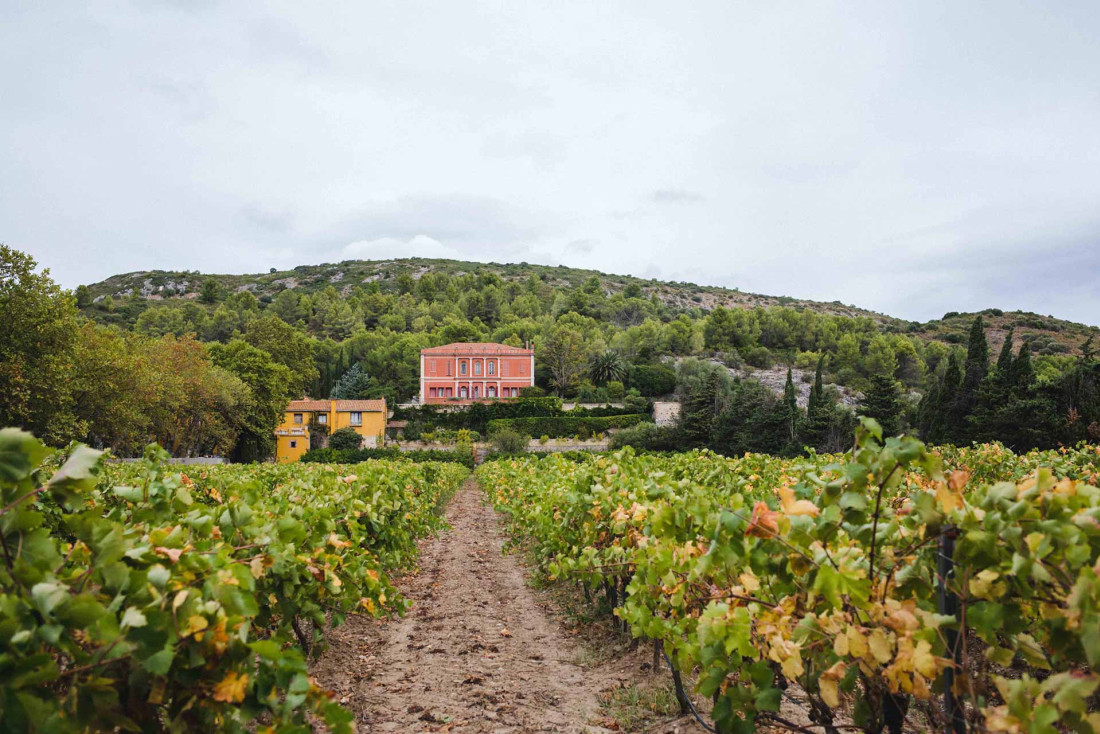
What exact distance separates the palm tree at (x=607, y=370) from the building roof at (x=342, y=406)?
2563 cm

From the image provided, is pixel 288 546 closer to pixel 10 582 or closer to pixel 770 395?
pixel 10 582

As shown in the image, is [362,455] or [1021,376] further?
[362,455]

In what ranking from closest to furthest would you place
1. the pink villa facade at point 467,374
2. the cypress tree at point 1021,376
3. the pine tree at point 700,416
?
1. the cypress tree at point 1021,376
2. the pine tree at point 700,416
3. the pink villa facade at point 467,374

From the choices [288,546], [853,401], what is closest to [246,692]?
[288,546]

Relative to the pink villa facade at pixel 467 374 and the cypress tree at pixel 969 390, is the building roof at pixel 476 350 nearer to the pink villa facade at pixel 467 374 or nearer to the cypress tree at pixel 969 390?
the pink villa facade at pixel 467 374

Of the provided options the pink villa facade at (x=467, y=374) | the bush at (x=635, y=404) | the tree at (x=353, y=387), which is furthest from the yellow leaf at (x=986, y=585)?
the tree at (x=353, y=387)

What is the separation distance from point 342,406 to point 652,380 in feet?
112

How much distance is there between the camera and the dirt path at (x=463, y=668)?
173 inches

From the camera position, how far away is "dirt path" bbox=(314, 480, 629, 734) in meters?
4.39

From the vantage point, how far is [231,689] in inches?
74.1

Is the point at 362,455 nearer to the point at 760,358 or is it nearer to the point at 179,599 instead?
the point at 179,599

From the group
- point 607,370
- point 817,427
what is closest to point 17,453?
point 817,427

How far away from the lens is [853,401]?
239 ft

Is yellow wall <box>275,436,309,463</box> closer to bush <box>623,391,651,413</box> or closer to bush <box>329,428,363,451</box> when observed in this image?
bush <box>329,428,363,451</box>
